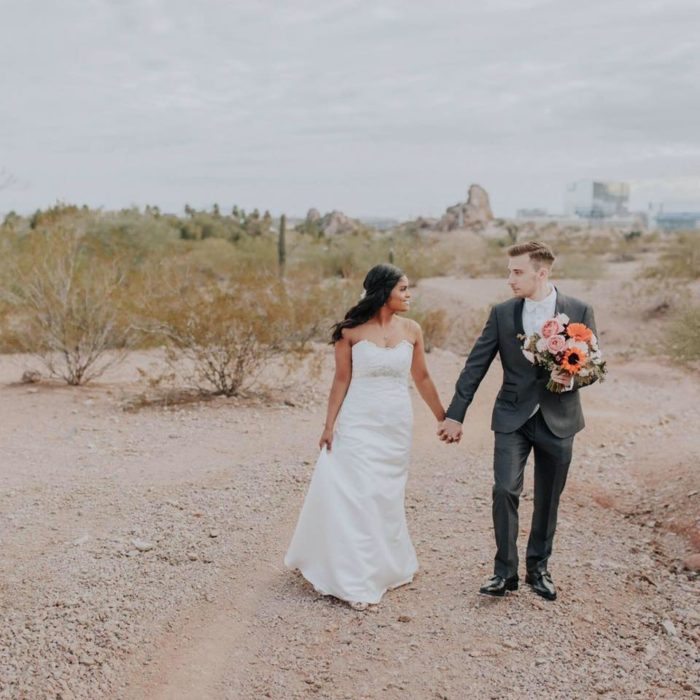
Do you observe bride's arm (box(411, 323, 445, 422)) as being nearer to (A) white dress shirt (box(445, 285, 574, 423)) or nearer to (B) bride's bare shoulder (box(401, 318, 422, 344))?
(B) bride's bare shoulder (box(401, 318, 422, 344))

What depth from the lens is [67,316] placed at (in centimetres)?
1257

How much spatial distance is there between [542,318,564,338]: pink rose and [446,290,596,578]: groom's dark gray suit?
0.73 ft

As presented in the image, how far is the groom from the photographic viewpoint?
5211 mm

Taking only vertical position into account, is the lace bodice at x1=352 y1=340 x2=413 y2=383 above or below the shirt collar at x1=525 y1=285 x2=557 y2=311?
below

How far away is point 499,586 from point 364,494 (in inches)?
37.7

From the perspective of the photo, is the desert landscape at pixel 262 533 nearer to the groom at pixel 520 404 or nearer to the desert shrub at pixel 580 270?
the groom at pixel 520 404

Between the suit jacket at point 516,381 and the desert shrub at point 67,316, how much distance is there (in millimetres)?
7594

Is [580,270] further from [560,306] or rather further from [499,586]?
[499,586]

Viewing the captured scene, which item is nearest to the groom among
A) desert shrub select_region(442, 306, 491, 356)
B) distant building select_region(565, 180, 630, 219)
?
desert shrub select_region(442, 306, 491, 356)

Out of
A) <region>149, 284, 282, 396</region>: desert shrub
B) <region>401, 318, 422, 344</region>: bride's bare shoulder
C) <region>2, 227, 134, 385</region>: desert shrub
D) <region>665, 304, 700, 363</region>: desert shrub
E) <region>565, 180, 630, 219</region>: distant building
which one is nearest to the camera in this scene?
<region>401, 318, 422, 344</region>: bride's bare shoulder

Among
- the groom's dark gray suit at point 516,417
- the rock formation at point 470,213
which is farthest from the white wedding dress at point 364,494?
the rock formation at point 470,213

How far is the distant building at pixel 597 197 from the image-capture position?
584 ft

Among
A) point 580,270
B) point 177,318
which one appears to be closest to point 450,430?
point 177,318

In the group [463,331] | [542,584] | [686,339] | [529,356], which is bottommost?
[463,331]
